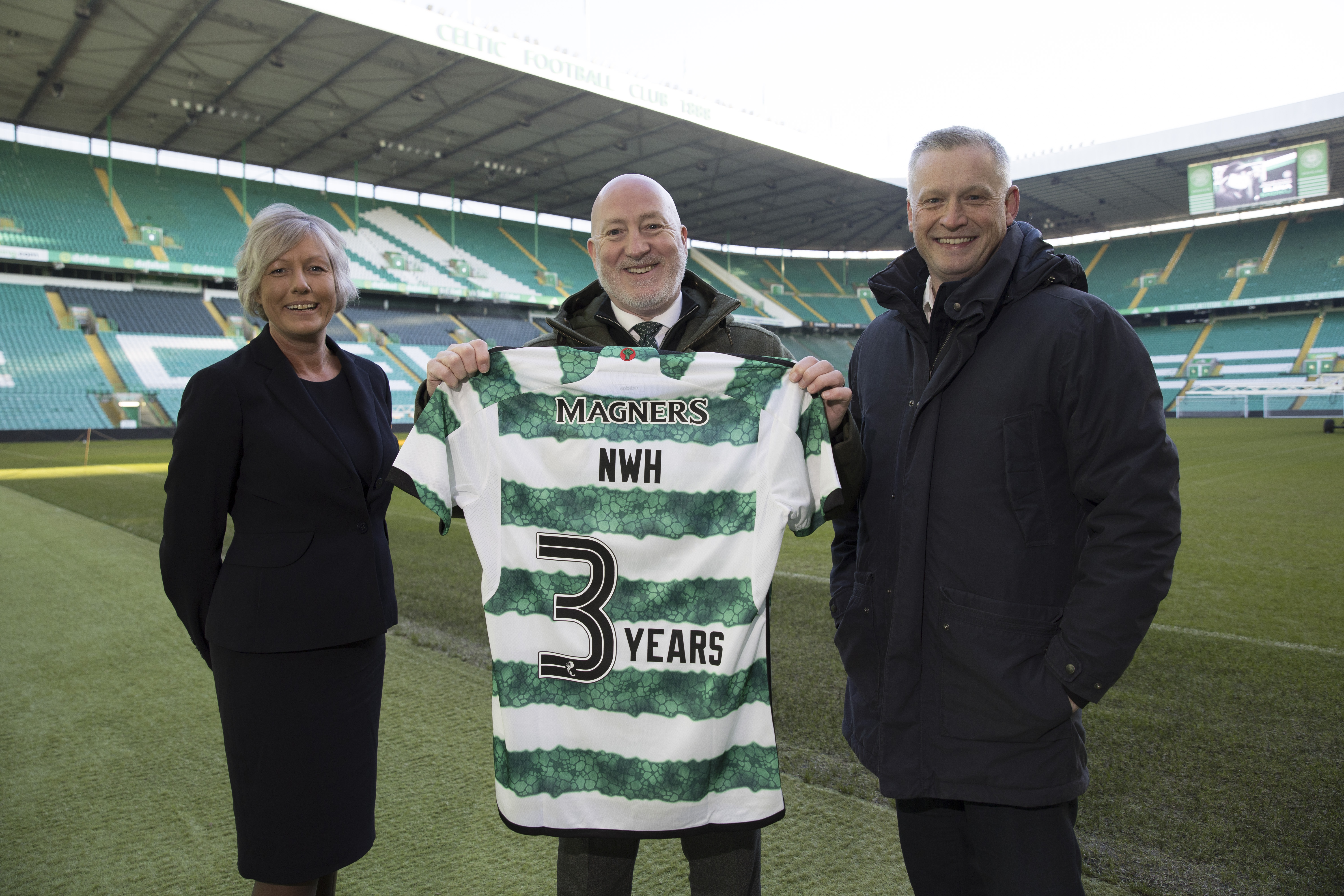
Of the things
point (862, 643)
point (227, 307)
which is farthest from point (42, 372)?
point (862, 643)

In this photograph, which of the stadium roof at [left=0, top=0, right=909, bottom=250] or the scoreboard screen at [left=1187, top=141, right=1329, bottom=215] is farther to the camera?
the scoreboard screen at [left=1187, top=141, right=1329, bottom=215]

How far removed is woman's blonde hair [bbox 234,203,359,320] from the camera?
2.06 m

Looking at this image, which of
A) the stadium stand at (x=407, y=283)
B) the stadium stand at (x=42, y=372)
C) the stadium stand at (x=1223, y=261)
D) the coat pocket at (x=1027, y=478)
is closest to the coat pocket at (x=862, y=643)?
the coat pocket at (x=1027, y=478)

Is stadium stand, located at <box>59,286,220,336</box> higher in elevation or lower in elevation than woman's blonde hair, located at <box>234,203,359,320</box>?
higher

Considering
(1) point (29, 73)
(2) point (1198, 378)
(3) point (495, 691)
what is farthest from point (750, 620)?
(2) point (1198, 378)

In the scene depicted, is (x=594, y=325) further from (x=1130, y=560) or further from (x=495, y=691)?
(x=1130, y=560)

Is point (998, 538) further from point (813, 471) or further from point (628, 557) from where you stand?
point (628, 557)

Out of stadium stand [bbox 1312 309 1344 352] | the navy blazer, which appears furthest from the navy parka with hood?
stadium stand [bbox 1312 309 1344 352]

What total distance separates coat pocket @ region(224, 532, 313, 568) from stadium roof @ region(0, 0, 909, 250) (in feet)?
63.5

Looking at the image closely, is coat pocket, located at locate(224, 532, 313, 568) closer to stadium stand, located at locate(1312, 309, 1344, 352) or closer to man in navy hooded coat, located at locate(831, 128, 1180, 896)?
man in navy hooded coat, located at locate(831, 128, 1180, 896)

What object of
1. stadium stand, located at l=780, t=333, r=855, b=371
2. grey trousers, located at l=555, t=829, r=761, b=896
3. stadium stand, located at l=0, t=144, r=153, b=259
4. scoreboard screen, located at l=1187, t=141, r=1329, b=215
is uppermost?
scoreboard screen, located at l=1187, t=141, r=1329, b=215

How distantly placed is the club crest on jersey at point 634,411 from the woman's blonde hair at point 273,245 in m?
0.73

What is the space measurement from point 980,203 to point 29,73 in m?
28.2

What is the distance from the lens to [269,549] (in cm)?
195
